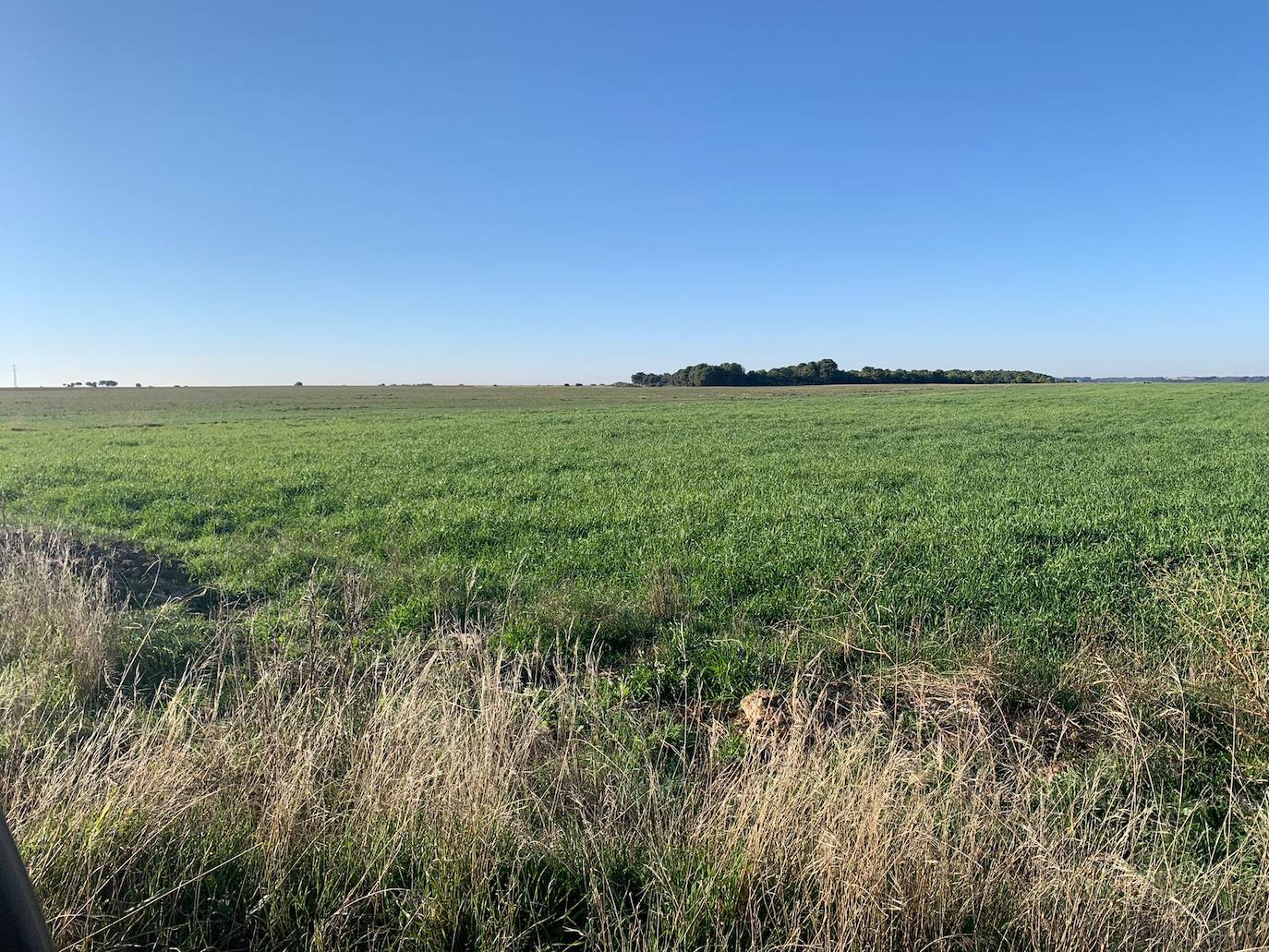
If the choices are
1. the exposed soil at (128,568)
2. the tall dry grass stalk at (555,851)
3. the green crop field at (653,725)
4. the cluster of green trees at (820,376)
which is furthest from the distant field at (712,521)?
the cluster of green trees at (820,376)

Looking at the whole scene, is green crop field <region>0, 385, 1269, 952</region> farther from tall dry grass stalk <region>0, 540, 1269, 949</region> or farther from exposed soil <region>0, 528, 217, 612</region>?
exposed soil <region>0, 528, 217, 612</region>

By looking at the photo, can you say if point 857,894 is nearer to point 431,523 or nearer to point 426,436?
point 431,523

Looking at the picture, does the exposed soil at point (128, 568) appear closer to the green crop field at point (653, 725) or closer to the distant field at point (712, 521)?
the green crop field at point (653, 725)

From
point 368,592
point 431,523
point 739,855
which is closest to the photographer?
point 739,855

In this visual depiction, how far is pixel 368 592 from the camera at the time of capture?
23.6 ft

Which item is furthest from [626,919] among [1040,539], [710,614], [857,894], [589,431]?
[589,431]

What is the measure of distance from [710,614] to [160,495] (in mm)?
12473

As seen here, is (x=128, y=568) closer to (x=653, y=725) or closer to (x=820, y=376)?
(x=653, y=725)

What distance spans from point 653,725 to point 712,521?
6.11 m

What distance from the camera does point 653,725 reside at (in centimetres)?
454

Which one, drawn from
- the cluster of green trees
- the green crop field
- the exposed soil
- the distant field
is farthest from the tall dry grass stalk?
the cluster of green trees

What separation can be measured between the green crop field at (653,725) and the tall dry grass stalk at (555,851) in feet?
0.06

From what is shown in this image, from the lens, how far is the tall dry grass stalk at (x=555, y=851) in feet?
7.88

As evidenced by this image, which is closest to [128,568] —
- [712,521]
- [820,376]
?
[712,521]
